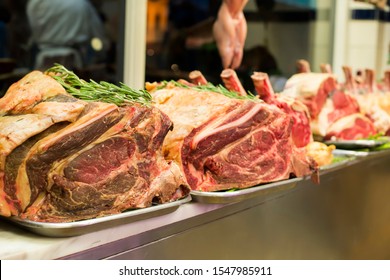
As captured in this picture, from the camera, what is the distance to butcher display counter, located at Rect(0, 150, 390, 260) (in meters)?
1.29

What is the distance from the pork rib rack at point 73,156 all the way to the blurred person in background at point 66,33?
191cm

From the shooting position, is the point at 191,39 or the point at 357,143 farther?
the point at 191,39

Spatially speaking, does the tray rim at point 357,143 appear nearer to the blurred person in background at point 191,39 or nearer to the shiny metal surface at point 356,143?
the shiny metal surface at point 356,143

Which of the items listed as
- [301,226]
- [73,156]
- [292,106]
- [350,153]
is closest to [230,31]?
[292,106]

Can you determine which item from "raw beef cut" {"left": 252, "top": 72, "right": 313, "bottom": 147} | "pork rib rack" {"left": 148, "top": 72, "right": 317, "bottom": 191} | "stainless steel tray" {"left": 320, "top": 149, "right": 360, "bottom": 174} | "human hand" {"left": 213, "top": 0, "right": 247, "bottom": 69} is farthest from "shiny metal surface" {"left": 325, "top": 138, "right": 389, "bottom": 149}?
"pork rib rack" {"left": 148, "top": 72, "right": 317, "bottom": 191}

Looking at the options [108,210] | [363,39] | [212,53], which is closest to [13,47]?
[212,53]

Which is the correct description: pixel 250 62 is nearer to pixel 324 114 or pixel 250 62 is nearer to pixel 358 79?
pixel 358 79

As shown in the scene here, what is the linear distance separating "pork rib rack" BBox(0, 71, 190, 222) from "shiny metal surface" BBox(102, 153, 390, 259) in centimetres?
12

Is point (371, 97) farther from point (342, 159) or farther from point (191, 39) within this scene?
point (191, 39)

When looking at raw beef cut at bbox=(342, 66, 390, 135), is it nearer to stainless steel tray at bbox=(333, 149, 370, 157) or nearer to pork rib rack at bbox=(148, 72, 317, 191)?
stainless steel tray at bbox=(333, 149, 370, 157)

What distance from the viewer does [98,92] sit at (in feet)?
4.90

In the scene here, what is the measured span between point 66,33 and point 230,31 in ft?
4.01

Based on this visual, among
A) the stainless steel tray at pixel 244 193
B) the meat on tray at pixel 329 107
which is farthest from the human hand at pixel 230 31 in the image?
the stainless steel tray at pixel 244 193

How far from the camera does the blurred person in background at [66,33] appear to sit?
10.8ft
